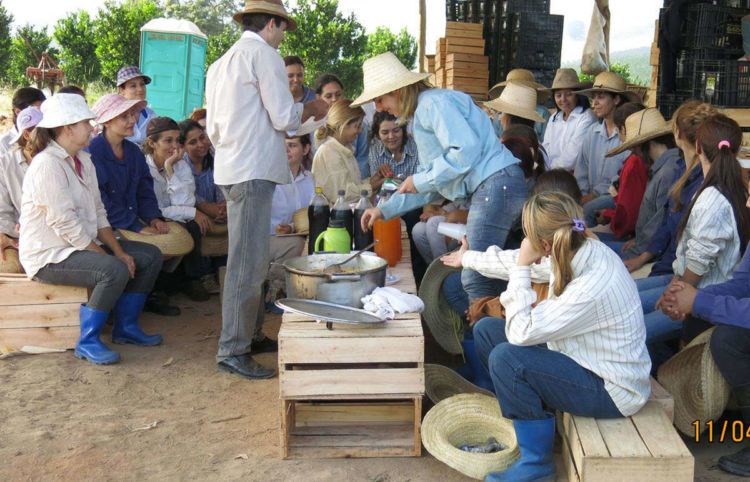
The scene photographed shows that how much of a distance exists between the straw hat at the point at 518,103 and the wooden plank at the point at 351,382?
3.33m

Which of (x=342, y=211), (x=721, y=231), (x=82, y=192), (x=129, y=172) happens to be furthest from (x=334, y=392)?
(x=129, y=172)

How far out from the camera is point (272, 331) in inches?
207

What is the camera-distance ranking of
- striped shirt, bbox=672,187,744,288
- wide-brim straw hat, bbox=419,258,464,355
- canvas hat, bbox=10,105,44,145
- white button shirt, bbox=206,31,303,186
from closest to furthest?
striped shirt, bbox=672,187,744,288 < white button shirt, bbox=206,31,303,186 < wide-brim straw hat, bbox=419,258,464,355 < canvas hat, bbox=10,105,44,145

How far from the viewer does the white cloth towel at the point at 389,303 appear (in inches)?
131

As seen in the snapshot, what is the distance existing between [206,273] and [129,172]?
124 cm

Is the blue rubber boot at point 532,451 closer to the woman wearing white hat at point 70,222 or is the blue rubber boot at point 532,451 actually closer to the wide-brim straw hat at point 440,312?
the wide-brim straw hat at point 440,312


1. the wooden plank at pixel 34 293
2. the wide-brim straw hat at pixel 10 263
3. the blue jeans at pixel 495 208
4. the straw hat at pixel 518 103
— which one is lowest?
the wooden plank at pixel 34 293

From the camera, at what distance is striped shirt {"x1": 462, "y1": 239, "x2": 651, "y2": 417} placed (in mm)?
2682

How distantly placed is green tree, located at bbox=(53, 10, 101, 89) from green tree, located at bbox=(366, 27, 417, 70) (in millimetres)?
10599

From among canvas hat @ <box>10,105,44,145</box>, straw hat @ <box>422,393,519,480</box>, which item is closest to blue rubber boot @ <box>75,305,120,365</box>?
canvas hat @ <box>10,105,44,145</box>

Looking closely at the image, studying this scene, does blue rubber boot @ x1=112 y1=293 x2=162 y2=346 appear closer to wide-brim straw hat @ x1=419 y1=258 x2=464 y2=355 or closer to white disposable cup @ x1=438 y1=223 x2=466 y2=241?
wide-brim straw hat @ x1=419 y1=258 x2=464 y2=355

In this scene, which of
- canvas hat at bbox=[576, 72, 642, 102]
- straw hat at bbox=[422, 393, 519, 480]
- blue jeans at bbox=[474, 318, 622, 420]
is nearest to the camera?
blue jeans at bbox=[474, 318, 622, 420]

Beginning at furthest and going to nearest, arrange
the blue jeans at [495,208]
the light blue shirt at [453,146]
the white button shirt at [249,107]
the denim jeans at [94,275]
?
the denim jeans at [94,275] → the white button shirt at [249,107] → the blue jeans at [495,208] → the light blue shirt at [453,146]
